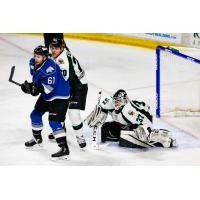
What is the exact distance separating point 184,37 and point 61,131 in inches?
34.7

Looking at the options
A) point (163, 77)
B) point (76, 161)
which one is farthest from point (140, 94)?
point (76, 161)

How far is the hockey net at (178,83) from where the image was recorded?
5.02 meters

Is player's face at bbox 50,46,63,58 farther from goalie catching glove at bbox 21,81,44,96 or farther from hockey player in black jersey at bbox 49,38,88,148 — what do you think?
goalie catching glove at bbox 21,81,44,96

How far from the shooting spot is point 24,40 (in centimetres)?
493

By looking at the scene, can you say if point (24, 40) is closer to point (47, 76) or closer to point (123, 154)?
point (47, 76)

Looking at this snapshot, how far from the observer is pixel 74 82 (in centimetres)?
480

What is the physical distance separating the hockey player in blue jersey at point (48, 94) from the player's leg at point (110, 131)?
0.21 metres

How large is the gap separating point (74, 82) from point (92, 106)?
0.55ft

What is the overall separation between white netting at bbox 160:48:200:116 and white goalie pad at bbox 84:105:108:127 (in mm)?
353

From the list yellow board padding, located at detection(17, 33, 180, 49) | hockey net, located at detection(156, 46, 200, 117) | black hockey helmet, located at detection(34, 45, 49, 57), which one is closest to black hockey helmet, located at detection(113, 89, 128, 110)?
hockey net, located at detection(156, 46, 200, 117)

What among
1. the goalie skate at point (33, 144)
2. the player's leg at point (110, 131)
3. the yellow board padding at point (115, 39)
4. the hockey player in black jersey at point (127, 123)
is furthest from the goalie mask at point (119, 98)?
the goalie skate at point (33, 144)

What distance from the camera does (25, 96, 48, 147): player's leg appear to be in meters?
4.80

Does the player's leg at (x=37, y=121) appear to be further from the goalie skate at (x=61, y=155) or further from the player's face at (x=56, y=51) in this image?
the player's face at (x=56, y=51)

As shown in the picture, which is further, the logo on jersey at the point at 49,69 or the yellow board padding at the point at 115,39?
the yellow board padding at the point at 115,39
